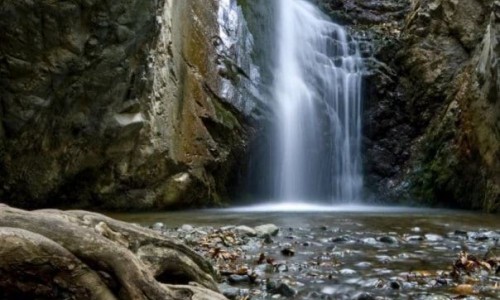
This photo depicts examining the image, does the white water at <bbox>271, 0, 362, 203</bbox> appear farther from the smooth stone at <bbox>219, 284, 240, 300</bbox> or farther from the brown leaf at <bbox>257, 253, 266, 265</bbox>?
the smooth stone at <bbox>219, 284, 240, 300</bbox>

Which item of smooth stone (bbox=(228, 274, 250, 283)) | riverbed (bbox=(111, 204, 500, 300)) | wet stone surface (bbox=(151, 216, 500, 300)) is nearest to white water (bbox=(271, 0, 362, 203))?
riverbed (bbox=(111, 204, 500, 300))

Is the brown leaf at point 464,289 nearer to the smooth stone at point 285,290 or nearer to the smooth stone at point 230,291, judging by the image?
the smooth stone at point 285,290

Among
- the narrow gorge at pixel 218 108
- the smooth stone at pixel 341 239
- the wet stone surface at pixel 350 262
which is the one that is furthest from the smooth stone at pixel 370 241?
the narrow gorge at pixel 218 108

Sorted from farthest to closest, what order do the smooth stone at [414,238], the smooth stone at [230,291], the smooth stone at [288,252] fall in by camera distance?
the smooth stone at [414,238]
the smooth stone at [288,252]
the smooth stone at [230,291]

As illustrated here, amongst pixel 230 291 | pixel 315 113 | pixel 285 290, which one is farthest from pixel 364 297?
pixel 315 113

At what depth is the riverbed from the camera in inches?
150

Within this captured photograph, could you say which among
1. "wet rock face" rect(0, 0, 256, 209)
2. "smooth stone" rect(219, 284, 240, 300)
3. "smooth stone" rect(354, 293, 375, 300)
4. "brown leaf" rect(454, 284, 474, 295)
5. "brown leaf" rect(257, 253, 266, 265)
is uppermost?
"wet rock face" rect(0, 0, 256, 209)

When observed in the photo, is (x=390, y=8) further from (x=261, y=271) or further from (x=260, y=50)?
(x=261, y=271)

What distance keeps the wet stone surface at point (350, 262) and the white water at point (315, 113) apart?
645cm

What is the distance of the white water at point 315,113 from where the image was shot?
13664mm

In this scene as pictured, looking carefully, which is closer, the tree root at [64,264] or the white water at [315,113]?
the tree root at [64,264]

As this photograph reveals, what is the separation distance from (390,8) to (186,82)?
963cm

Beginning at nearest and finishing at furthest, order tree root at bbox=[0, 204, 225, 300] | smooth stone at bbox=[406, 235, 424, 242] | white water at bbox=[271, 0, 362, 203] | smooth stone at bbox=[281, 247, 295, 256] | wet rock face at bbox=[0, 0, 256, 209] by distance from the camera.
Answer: tree root at bbox=[0, 204, 225, 300] < smooth stone at bbox=[281, 247, 295, 256] < smooth stone at bbox=[406, 235, 424, 242] < wet rock face at bbox=[0, 0, 256, 209] < white water at bbox=[271, 0, 362, 203]

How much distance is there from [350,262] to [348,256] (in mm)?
307
